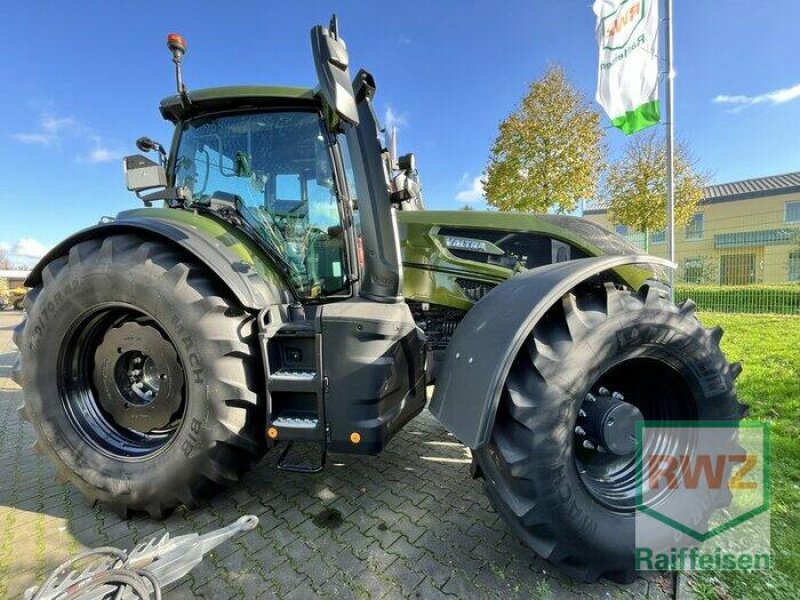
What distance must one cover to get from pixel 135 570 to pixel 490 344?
1.76m

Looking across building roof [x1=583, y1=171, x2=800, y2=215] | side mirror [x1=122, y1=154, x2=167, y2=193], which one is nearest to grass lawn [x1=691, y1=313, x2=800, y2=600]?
side mirror [x1=122, y1=154, x2=167, y2=193]

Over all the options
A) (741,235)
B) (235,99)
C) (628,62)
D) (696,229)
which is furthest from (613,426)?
(696,229)

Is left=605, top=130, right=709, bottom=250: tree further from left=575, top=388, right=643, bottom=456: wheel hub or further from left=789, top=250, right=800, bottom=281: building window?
left=575, top=388, right=643, bottom=456: wheel hub

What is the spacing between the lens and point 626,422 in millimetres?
1871

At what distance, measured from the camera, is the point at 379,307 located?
7.32 feet

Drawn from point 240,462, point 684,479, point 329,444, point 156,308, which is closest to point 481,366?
point 329,444

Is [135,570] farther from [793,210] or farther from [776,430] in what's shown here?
[793,210]

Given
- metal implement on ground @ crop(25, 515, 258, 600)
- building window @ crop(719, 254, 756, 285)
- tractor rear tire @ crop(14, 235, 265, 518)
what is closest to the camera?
metal implement on ground @ crop(25, 515, 258, 600)

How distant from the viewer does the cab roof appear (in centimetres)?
248

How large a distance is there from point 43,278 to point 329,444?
6.85 feet

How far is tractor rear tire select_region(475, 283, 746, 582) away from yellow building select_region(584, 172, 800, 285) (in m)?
15.6

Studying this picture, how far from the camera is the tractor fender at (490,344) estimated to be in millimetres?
1689

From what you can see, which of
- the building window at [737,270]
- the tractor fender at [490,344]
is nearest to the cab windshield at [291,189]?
the tractor fender at [490,344]

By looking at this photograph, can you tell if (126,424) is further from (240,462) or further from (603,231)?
(603,231)
